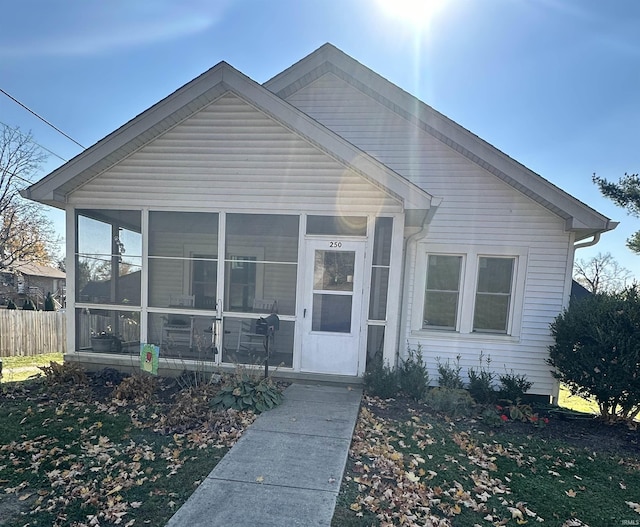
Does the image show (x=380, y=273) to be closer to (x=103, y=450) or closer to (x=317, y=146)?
(x=317, y=146)

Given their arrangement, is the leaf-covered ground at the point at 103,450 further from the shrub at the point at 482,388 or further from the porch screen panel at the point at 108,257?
the shrub at the point at 482,388

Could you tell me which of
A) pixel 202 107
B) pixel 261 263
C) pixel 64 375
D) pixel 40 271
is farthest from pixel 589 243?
pixel 40 271

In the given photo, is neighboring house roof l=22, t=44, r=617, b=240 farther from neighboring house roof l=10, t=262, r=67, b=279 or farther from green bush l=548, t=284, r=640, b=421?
neighboring house roof l=10, t=262, r=67, b=279

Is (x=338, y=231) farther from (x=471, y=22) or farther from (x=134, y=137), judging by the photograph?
(x=471, y=22)

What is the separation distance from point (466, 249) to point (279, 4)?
6239mm

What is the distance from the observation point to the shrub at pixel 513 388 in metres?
5.81

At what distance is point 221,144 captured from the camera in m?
5.56

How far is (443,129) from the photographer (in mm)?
6453

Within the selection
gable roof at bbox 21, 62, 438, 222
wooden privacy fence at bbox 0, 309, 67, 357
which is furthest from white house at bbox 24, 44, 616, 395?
wooden privacy fence at bbox 0, 309, 67, 357

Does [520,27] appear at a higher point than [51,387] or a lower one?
higher

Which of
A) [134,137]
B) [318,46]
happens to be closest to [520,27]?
[318,46]

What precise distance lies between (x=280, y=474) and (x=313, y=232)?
357 cm

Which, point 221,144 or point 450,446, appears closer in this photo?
point 450,446

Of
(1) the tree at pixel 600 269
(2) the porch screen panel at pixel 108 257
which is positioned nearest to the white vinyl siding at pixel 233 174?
(2) the porch screen panel at pixel 108 257
